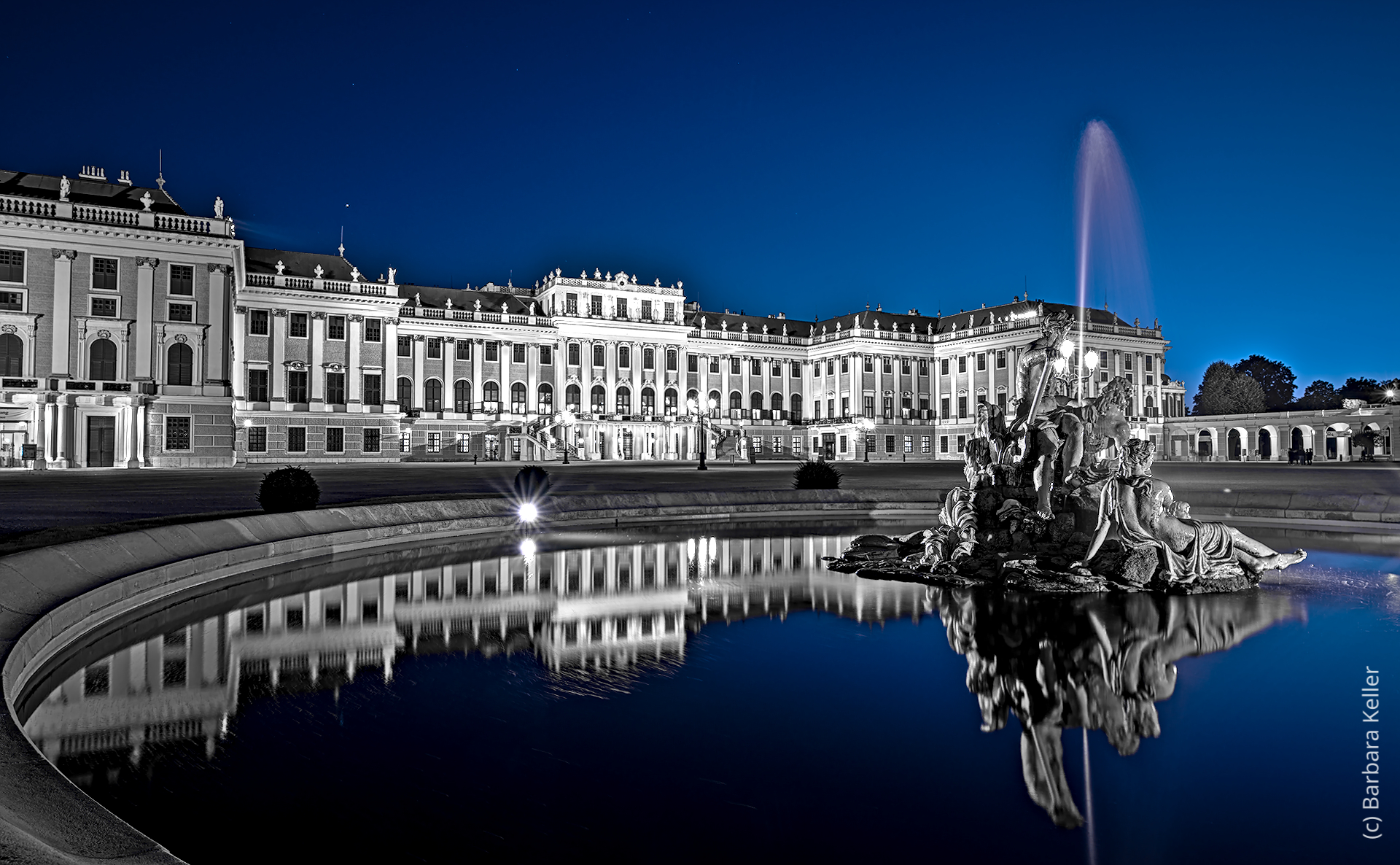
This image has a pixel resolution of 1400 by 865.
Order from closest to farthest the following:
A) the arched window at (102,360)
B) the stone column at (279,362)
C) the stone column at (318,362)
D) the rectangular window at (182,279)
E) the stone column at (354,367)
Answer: the arched window at (102,360) → the rectangular window at (182,279) → the stone column at (279,362) → the stone column at (318,362) → the stone column at (354,367)

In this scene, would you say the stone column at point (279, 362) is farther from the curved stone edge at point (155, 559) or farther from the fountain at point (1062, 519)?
the fountain at point (1062, 519)

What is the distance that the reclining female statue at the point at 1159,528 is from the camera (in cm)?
961

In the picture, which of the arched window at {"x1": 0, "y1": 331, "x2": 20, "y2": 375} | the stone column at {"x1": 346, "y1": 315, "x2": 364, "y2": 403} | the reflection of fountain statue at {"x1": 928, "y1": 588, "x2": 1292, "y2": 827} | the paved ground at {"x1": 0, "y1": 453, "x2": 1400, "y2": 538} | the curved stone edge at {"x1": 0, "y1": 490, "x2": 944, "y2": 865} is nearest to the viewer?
the curved stone edge at {"x1": 0, "y1": 490, "x2": 944, "y2": 865}

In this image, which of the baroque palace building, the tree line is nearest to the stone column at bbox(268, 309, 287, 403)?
the baroque palace building

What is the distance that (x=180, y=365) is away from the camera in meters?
44.8

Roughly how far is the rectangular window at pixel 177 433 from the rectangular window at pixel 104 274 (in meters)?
7.36

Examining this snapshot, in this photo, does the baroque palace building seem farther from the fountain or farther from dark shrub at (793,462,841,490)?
the fountain

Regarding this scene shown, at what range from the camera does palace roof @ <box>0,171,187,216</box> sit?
145 ft

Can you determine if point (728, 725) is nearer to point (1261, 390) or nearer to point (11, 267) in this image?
point (11, 267)

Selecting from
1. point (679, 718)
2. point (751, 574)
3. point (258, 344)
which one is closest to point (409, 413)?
point (258, 344)

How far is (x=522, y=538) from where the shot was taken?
45.1 ft

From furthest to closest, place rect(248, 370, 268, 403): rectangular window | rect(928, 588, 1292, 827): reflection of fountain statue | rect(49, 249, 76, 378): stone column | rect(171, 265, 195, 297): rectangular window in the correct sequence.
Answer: rect(248, 370, 268, 403): rectangular window < rect(171, 265, 195, 297): rectangular window < rect(49, 249, 76, 378): stone column < rect(928, 588, 1292, 827): reflection of fountain statue

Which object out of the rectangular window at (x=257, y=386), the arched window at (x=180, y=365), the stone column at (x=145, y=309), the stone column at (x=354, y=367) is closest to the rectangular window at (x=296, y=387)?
the rectangular window at (x=257, y=386)

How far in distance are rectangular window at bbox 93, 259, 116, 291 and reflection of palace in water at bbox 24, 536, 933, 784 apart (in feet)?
142
